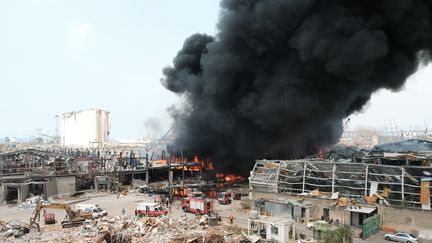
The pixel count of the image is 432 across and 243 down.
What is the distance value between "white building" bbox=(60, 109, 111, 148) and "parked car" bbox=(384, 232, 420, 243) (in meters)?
127

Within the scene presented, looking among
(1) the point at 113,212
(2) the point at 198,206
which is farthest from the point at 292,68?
(1) the point at 113,212

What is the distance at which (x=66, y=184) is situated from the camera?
45.8 metres

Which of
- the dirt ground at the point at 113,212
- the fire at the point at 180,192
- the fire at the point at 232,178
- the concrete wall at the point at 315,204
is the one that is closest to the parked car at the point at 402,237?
the dirt ground at the point at 113,212

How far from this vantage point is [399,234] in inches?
999

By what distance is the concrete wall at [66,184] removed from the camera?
44938mm

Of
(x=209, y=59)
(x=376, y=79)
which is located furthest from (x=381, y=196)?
(x=209, y=59)

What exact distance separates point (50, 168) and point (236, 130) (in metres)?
22.6

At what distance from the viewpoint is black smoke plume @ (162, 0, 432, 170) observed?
4256 centimetres

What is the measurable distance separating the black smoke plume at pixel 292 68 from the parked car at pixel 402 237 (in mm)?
20638

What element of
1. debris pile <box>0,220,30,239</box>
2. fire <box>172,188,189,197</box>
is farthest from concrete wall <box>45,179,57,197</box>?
debris pile <box>0,220,30,239</box>

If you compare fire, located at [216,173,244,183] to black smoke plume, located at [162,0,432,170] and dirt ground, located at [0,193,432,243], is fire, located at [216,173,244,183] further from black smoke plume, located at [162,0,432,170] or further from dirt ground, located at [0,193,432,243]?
dirt ground, located at [0,193,432,243]

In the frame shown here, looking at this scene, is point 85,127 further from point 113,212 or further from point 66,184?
point 113,212

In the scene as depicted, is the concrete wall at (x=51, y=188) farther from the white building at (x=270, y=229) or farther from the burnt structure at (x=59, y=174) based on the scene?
the white building at (x=270, y=229)

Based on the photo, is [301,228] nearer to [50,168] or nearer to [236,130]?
[236,130]
